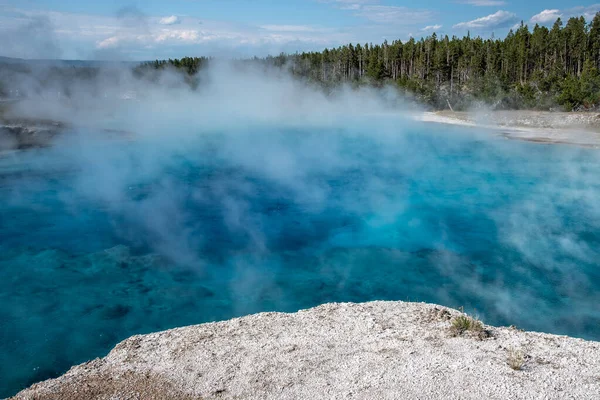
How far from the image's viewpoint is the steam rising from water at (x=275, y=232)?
23.0 feet

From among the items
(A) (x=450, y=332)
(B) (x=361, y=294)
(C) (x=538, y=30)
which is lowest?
(B) (x=361, y=294)

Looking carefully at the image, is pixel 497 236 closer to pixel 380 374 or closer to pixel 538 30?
pixel 380 374

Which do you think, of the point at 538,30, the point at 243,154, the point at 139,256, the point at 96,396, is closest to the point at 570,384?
the point at 96,396

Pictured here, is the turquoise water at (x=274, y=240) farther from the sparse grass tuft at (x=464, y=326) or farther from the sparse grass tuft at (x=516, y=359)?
the sparse grass tuft at (x=516, y=359)

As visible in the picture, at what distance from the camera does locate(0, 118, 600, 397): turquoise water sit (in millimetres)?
6902

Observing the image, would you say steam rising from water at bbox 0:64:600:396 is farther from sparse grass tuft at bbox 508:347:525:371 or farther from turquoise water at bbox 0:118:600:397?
sparse grass tuft at bbox 508:347:525:371

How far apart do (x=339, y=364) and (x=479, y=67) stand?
34.7m

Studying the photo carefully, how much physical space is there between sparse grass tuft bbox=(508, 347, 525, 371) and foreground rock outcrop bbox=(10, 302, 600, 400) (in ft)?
0.05

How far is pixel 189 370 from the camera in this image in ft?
15.0

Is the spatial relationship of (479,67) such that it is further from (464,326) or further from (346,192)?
(464,326)

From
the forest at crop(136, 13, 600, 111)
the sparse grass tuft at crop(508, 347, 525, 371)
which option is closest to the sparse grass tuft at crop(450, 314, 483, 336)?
the sparse grass tuft at crop(508, 347, 525, 371)

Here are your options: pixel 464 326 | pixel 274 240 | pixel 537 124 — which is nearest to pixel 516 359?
pixel 464 326

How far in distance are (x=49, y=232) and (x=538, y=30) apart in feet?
122

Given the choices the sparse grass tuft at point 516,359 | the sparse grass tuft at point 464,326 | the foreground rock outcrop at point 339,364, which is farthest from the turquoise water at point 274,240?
the sparse grass tuft at point 516,359
